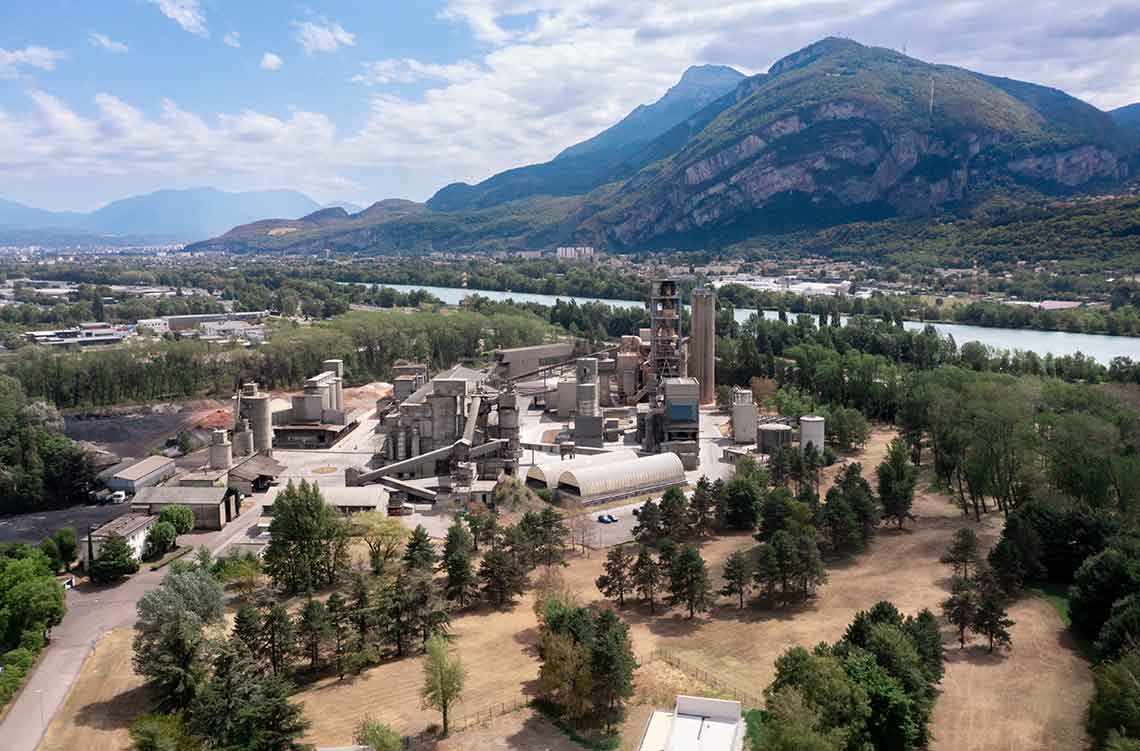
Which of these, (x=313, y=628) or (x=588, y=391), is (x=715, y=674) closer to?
(x=313, y=628)

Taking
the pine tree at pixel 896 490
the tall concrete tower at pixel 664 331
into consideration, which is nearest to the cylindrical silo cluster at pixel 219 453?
the tall concrete tower at pixel 664 331

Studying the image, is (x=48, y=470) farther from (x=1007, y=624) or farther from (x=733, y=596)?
(x=1007, y=624)

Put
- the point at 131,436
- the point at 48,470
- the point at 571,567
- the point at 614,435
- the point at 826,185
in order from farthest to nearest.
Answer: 1. the point at 826,185
2. the point at 131,436
3. the point at 614,435
4. the point at 48,470
5. the point at 571,567

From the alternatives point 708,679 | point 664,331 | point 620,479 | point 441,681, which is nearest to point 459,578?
point 441,681

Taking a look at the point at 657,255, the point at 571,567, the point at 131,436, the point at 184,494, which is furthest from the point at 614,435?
the point at 657,255

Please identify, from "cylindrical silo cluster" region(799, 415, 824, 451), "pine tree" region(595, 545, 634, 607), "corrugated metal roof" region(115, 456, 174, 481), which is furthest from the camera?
"cylindrical silo cluster" region(799, 415, 824, 451)

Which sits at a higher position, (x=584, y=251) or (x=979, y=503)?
(x=584, y=251)

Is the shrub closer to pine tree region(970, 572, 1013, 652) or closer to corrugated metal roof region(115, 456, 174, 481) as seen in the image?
corrugated metal roof region(115, 456, 174, 481)

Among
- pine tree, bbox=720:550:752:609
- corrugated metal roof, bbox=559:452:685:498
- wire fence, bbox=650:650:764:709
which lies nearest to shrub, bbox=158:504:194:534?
corrugated metal roof, bbox=559:452:685:498
